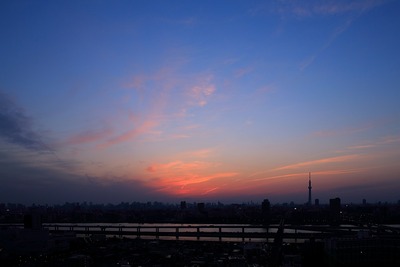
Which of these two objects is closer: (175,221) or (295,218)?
(295,218)

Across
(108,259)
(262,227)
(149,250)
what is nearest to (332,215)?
(262,227)

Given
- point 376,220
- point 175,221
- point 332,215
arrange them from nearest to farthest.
→ point 376,220 → point 332,215 → point 175,221

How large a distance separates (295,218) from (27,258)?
30.7 metres

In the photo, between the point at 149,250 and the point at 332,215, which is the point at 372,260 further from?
the point at 332,215

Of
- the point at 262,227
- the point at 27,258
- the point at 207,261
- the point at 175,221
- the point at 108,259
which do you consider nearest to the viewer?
the point at 207,261

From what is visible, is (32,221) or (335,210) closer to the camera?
(32,221)

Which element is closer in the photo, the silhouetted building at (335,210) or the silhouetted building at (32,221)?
the silhouetted building at (32,221)

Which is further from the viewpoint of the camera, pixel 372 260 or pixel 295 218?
pixel 295 218

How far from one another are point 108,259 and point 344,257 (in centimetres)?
784

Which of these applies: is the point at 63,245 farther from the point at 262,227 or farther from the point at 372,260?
the point at 262,227

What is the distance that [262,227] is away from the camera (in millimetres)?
34969

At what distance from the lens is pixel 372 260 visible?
1385cm

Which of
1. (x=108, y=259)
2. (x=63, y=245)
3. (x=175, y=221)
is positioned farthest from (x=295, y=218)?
(x=108, y=259)

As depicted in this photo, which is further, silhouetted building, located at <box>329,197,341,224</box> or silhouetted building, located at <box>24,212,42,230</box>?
silhouetted building, located at <box>329,197,341,224</box>
